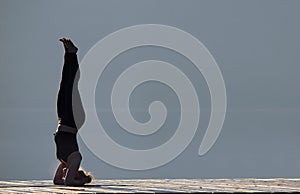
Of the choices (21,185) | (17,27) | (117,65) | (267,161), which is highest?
(17,27)

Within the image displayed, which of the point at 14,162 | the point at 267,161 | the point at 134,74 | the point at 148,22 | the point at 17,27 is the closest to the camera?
the point at 267,161

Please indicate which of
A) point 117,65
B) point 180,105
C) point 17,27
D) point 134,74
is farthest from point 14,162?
point 17,27

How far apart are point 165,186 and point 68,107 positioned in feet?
6.71

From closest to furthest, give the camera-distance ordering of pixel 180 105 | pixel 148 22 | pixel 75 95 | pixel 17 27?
pixel 75 95 < pixel 148 22 < pixel 180 105 < pixel 17 27

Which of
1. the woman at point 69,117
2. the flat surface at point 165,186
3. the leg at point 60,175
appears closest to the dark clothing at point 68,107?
the woman at point 69,117

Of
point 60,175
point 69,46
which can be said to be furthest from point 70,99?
point 60,175

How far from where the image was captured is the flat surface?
54.4ft

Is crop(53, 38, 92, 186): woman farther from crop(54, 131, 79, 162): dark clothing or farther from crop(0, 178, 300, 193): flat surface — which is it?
crop(0, 178, 300, 193): flat surface

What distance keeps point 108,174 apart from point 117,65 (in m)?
37.8

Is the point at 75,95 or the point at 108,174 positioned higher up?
the point at 108,174

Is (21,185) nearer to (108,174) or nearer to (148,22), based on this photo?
(108,174)

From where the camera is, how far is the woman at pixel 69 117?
17.5 m

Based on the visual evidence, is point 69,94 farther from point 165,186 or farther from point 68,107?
point 165,186

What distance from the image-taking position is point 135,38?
4959 cm
